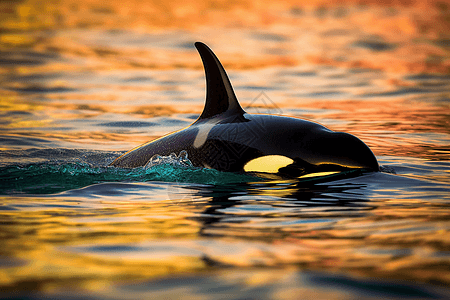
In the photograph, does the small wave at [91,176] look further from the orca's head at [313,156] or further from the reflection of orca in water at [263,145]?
the orca's head at [313,156]

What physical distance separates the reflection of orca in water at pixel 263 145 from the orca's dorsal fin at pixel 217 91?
1 cm

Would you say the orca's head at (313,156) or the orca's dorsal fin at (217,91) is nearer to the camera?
the orca's head at (313,156)

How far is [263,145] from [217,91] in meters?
1.28

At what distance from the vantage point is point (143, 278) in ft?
8.66

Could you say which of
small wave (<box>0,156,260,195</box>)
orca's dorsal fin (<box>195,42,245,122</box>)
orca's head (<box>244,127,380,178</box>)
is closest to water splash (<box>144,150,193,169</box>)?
small wave (<box>0,156,260,195</box>)

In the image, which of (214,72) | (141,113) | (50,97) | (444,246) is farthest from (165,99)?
(444,246)

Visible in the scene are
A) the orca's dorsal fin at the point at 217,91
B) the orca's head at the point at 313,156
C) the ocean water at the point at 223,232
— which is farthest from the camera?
the orca's dorsal fin at the point at 217,91

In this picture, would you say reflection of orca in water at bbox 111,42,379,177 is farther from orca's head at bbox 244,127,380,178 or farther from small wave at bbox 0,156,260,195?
small wave at bbox 0,156,260,195

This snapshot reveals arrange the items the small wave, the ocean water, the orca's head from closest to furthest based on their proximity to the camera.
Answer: the ocean water
the orca's head
the small wave

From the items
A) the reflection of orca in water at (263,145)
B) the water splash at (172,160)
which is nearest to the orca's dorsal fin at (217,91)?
the reflection of orca in water at (263,145)

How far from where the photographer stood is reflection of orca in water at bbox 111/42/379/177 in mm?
5867

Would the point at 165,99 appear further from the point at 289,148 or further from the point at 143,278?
the point at 143,278

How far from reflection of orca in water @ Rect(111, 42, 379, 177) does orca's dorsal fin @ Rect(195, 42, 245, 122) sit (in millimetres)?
14

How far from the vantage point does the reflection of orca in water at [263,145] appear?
5.87 metres
